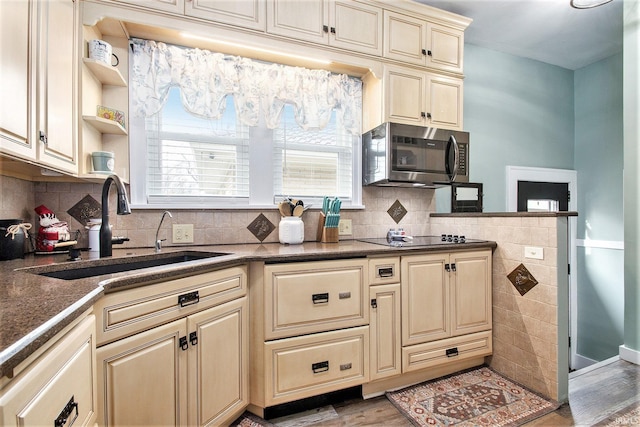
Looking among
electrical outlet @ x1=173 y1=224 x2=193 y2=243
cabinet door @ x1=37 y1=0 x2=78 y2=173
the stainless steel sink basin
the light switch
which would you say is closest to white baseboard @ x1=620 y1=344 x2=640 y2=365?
the light switch

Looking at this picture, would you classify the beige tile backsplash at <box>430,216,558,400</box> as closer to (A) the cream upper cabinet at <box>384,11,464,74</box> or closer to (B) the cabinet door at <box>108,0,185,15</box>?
(A) the cream upper cabinet at <box>384,11,464,74</box>

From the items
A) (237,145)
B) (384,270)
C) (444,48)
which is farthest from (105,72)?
(444,48)

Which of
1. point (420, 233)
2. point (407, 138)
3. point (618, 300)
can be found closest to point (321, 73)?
point (407, 138)

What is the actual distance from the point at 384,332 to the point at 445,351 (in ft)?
1.68

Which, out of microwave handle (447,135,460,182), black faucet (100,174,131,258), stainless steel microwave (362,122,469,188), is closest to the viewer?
black faucet (100,174,131,258)

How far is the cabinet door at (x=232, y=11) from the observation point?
1.85 meters

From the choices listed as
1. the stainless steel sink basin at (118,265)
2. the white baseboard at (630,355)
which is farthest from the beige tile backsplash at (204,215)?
the white baseboard at (630,355)

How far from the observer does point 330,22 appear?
7.14 feet

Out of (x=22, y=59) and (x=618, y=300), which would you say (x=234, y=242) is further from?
(x=618, y=300)

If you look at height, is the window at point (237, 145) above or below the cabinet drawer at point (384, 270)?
above

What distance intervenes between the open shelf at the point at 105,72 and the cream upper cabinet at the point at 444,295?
2.03m

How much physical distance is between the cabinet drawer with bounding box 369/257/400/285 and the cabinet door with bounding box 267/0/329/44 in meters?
1.55

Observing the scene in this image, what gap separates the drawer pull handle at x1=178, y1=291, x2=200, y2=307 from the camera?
131cm

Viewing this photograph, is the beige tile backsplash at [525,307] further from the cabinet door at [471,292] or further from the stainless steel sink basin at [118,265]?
the stainless steel sink basin at [118,265]
